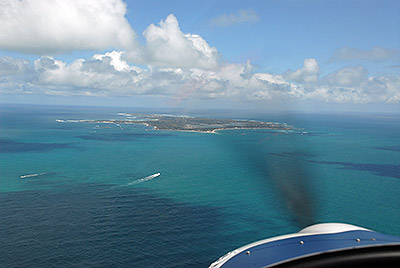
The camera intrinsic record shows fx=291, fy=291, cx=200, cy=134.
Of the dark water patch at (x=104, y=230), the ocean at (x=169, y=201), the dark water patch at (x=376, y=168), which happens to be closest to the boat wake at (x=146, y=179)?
the ocean at (x=169, y=201)

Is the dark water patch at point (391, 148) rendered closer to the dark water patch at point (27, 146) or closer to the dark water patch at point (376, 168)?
the dark water patch at point (376, 168)

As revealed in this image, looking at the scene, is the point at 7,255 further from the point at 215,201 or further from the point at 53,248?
the point at 215,201

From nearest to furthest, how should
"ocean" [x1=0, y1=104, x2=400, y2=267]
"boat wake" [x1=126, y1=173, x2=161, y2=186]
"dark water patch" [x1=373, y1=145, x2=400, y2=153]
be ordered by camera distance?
"ocean" [x1=0, y1=104, x2=400, y2=267] < "boat wake" [x1=126, y1=173, x2=161, y2=186] < "dark water patch" [x1=373, y1=145, x2=400, y2=153]

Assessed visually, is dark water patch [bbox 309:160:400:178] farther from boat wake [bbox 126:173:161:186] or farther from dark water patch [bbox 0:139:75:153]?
dark water patch [bbox 0:139:75:153]

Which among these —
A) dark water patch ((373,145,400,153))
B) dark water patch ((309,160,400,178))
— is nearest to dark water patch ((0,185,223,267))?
dark water patch ((309,160,400,178))

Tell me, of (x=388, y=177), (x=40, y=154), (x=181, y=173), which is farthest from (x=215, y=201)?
(x=40, y=154)

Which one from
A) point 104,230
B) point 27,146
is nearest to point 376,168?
point 104,230
